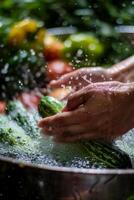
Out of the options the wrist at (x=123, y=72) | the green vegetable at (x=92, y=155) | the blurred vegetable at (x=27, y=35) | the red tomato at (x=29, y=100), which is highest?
the green vegetable at (x=92, y=155)

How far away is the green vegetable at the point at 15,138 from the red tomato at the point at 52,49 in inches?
23.4

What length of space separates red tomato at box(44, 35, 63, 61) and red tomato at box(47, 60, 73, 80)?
8 cm

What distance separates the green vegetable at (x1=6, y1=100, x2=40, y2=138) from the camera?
1273 mm

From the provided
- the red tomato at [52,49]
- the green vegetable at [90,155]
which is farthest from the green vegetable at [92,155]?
the red tomato at [52,49]

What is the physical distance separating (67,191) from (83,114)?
0.91 ft

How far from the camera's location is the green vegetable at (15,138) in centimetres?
115

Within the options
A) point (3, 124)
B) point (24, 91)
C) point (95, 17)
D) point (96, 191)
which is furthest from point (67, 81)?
point (95, 17)

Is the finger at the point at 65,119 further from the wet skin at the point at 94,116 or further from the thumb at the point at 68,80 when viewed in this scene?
the thumb at the point at 68,80

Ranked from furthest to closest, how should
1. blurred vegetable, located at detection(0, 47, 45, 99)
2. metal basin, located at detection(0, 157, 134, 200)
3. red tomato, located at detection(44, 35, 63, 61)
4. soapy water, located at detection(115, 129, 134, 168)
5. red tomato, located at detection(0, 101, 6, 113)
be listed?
1. red tomato, located at detection(44, 35, 63, 61)
2. blurred vegetable, located at detection(0, 47, 45, 99)
3. red tomato, located at detection(0, 101, 6, 113)
4. soapy water, located at detection(115, 129, 134, 168)
5. metal basin, located at detection(0, 157, 134, 200)

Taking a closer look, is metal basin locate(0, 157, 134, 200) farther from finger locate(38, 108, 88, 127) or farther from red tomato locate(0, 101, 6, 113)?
red tomato locate(0, 101, 6, 113)

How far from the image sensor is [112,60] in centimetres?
180

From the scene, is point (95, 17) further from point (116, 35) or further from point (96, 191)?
point (96, 191)

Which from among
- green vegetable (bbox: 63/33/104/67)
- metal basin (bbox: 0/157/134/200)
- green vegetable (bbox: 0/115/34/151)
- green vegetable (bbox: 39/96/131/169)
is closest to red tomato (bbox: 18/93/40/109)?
green vegetable (bbox: 63/33/104/67)

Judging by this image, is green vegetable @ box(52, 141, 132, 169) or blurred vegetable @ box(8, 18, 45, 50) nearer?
green vegetable @ box(52, 141, 132, 169)
